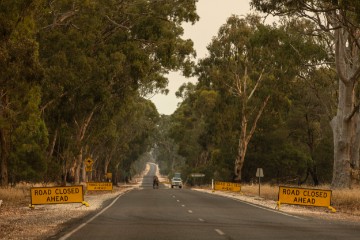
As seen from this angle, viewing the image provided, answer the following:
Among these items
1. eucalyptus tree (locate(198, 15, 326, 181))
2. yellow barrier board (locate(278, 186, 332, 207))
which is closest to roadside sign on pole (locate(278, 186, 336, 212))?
yellow barrier board (locate(278, 186, 332, 207))

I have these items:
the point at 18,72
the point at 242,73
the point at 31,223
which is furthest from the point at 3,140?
the point at 242,73

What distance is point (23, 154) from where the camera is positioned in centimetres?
4166

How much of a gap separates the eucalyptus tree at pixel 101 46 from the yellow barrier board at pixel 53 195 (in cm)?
906

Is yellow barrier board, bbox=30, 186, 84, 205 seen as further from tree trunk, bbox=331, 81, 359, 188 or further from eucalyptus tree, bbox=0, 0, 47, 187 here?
tree trunk, bbox=331, 81, 359, 188

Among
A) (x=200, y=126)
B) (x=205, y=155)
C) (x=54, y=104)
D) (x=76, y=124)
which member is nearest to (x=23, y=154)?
(x=54, y=104)

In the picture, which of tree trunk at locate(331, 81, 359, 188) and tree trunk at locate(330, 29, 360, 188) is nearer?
tree trunk at locate(330, 29, 360, 188)

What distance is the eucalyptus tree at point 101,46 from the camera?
1359 inches

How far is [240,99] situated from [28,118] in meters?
29.6

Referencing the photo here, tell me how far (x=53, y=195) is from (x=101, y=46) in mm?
15796

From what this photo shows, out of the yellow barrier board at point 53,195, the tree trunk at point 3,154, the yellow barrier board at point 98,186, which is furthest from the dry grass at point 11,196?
the yellow barrier board at point 98,186

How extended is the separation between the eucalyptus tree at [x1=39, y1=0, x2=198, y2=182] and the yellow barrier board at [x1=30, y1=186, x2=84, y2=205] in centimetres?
906

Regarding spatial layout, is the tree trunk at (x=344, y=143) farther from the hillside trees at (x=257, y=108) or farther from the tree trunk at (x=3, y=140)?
the tree trunk at (x=3, y=140)

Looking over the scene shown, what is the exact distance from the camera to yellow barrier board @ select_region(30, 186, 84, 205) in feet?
82.1

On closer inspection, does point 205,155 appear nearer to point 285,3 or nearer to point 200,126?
point 200,126
